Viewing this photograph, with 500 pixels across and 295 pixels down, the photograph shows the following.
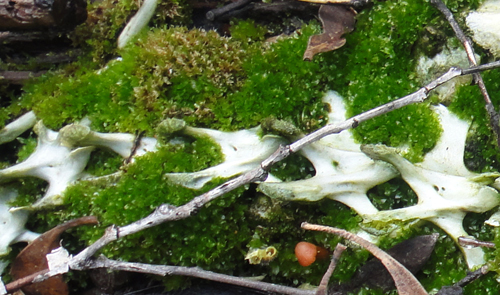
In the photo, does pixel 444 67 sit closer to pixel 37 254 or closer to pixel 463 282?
pixel 463 282

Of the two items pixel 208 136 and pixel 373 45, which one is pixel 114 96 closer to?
pixel 208 136

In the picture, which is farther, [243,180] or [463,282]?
[243,180]

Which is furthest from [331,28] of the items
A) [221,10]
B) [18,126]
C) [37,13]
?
[18,126]

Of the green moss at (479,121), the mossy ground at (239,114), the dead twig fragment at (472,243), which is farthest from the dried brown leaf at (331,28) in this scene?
the dead twig fragment at (472,243)

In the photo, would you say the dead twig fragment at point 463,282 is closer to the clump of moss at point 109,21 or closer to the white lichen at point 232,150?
the white lichen at point 232,150

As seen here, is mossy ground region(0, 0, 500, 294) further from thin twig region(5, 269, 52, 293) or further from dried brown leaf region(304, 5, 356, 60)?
thin twig region(5, 269, 52, 293)
